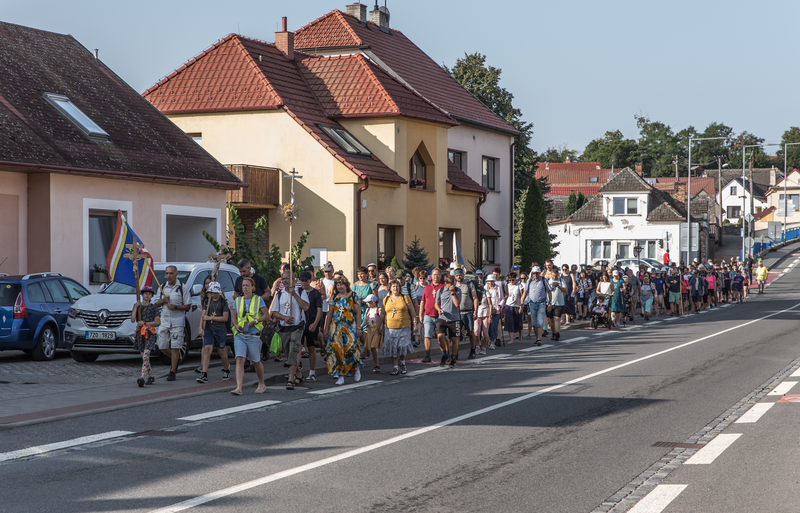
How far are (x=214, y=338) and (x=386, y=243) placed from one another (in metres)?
17.5

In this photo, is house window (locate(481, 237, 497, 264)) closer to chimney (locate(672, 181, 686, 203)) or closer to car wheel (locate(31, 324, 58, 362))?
car wheel (locate(31, 324, 58, 362))

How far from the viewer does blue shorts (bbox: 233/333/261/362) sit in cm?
1220

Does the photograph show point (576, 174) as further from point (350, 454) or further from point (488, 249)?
point (350, 454)

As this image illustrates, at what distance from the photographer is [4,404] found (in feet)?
35.9

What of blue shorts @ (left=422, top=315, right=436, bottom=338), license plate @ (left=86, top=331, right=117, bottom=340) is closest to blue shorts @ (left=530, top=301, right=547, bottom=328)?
blue shorts @ (left=422, top=315, right=436, bottom=338)

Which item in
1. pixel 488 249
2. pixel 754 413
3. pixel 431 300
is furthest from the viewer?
pixel 488 249

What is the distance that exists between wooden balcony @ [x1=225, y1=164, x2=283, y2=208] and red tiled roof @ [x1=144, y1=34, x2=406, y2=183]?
6.21 ft

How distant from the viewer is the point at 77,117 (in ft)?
69.9

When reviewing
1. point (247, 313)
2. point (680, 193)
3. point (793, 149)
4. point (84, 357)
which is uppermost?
point (793, 149)

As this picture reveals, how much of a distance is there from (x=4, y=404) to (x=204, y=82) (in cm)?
2129

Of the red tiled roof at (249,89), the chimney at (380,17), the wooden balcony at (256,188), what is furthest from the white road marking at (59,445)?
the chimney at (380,17)

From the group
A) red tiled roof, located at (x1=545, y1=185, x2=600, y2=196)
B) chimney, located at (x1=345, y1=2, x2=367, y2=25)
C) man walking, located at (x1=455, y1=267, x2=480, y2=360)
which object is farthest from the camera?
red tiled roof, located at (x1=545, y1=185, x2=600, y2=196)

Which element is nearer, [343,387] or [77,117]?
[343,387]

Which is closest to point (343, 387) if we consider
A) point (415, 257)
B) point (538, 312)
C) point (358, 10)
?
point (538, 312)
